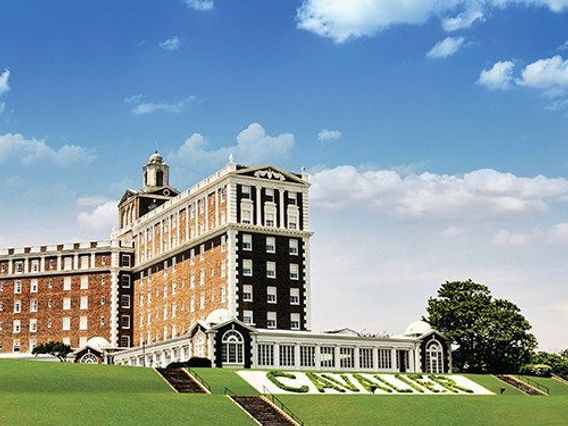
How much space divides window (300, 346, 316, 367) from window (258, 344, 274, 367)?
3759mm

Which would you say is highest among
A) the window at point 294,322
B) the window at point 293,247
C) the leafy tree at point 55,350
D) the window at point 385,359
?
the window at point 293,247

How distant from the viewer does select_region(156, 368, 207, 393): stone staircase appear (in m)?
79.3

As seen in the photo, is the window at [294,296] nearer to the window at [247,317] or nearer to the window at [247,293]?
the window at [247,293]

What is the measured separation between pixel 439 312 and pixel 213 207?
30.3 meters

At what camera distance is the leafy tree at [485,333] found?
11888cm

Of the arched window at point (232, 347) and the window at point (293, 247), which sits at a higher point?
the window at point (293, 247)

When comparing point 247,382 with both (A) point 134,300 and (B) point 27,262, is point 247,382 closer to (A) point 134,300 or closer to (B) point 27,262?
(A) point 134,300

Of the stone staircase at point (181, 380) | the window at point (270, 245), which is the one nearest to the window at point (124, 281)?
the window at point (270, 245)

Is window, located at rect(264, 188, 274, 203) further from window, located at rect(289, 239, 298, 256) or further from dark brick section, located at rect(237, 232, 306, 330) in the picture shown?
window, located at rect(289, 239, 298, 256)

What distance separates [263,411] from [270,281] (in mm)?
44141

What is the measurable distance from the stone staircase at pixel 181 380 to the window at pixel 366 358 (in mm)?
25601

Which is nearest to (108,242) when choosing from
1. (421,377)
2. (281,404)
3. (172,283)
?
(172,283)

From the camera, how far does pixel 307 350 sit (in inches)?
4048

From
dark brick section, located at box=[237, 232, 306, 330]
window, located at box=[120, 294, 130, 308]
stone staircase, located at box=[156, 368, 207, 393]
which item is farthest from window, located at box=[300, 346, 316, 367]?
window, located at box=[120, 294, 130, 308]
